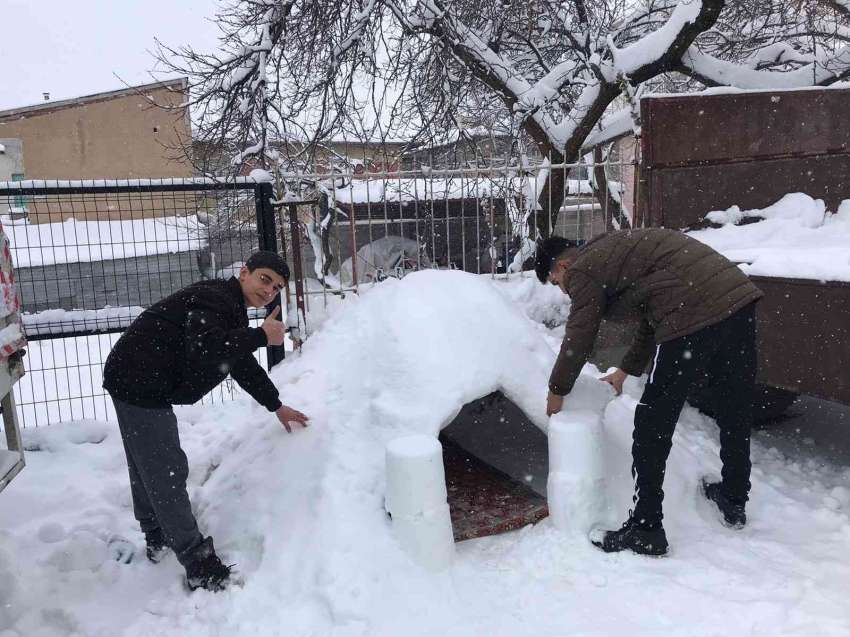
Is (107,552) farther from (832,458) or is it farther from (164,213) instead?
(832,458)

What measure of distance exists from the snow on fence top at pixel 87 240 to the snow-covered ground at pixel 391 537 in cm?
179

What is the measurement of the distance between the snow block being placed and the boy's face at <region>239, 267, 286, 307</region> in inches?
35.9

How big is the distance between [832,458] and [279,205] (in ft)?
14.0

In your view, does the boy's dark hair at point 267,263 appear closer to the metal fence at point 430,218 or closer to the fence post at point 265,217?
the metal fence at point 430,218

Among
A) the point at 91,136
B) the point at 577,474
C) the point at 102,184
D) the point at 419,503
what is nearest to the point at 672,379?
the point at 577,474

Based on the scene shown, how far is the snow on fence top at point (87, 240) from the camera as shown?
5.06 metres

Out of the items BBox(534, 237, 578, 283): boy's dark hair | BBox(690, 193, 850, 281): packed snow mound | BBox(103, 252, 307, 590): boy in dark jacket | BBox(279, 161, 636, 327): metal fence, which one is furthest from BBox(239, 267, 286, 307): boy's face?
BBox(690, 193, 850, 281): packed snow mound

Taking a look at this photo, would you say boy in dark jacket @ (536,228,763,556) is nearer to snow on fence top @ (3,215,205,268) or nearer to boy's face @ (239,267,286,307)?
boy's face @ (239,267,286,307)

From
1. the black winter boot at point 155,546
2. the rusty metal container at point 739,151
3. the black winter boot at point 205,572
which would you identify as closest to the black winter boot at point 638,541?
the black winter boot at point 205,572

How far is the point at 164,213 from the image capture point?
538 centimetres

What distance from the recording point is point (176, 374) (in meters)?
2.78

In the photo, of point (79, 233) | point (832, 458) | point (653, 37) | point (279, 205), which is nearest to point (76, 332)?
point (79, 233)

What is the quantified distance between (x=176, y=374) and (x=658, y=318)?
2.24 meters

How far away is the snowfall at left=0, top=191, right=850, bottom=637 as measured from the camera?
2.54 meters
